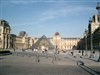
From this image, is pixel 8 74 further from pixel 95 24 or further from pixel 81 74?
pixel 95 24

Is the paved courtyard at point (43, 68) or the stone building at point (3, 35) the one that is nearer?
the paved courtyard at point (43, 68)

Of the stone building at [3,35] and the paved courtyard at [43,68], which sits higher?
the stone building at [3,35]

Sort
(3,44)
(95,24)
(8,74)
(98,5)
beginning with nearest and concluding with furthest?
1. (8,74)
2. (98,5)
3. (95,24)
4. (3,44)

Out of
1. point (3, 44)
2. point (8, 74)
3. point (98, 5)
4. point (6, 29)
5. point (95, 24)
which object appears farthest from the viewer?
point (6, 29)

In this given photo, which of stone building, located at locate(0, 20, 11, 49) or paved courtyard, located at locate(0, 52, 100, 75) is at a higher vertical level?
stone building, located at locate(0, 20, 11, 49)

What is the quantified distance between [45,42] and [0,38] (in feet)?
223

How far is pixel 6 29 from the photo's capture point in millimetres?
154375

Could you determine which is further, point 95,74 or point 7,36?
point 7,36

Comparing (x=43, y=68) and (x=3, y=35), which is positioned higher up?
(x=3, y=35)

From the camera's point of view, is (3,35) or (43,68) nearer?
(43,68)

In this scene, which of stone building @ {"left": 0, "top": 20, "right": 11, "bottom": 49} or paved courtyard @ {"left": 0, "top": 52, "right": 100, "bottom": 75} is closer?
paved courtyard @ {"left": 0, "top": 52, "right": 100, "bottom": 75}

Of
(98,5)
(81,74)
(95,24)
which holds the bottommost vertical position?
(81,74)

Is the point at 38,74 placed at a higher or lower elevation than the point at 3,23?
lower

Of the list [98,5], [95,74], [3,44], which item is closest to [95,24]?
[3,44]
